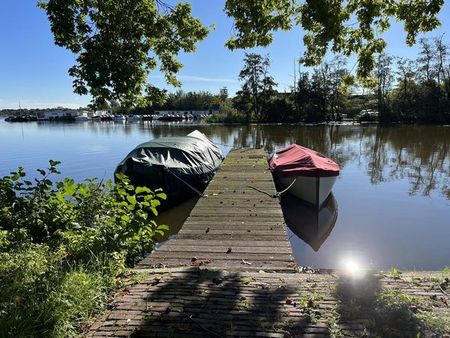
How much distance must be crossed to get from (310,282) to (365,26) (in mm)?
5830

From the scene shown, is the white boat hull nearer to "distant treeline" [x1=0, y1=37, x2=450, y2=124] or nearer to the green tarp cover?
the green tarp cover

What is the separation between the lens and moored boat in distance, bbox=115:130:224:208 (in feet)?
37.7

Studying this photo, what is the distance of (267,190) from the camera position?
10742 mm

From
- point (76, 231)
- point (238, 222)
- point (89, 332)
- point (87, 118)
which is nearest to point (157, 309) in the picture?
point (89, 332)

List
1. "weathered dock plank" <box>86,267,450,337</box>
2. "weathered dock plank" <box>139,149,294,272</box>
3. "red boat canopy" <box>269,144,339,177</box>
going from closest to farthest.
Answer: "weathered dock plank" <box>86,267,450,337</box> → "weathered dock plank" <box>139,149,294,272</box> → "red boat canopy" <box>269,144,339,177</box>

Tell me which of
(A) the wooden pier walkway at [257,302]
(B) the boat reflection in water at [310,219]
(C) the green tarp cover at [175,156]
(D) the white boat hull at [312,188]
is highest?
(C) the green tarp cover at [175,156]

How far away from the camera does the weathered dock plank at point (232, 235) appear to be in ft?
18.6

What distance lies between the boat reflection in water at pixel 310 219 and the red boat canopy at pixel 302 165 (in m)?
1.00

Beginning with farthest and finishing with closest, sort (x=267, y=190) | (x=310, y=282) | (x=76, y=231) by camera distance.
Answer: (x=267, y=190) < (x=76, y=231) < (x=310, y=282)

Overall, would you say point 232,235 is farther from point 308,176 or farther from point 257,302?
point 308,176

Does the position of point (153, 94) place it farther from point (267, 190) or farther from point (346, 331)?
point (346, 331)

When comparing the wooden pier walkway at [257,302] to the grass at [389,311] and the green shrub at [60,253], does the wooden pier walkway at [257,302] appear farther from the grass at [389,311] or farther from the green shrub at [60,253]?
the green shrub at [60,253]

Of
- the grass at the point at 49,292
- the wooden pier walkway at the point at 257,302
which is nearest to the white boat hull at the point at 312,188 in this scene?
the wooden pier walkway at the point at 257,302

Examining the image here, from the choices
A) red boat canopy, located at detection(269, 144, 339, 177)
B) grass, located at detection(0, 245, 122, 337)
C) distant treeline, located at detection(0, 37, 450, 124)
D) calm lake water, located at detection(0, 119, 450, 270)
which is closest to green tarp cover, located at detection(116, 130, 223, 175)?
calm lake water, located at detection(0, 119, 450, 270)
